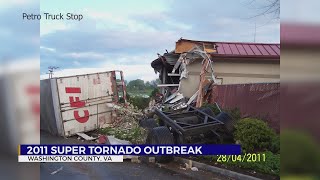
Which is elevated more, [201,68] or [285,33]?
[285,33]

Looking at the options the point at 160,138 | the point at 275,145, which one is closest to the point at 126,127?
the point at 160,138

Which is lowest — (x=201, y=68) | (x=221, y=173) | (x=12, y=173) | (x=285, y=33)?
(x=221, y=173)

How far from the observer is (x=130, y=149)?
2023 millimetres

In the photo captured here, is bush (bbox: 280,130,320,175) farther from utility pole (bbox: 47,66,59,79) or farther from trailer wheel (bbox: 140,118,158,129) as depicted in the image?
utility pole (bbox: 47,66,59,79)

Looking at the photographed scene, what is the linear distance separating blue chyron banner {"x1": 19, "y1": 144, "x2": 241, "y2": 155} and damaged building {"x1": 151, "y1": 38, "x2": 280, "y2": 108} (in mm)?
428

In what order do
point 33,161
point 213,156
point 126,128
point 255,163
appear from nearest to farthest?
point 33,161
point 213,156
point 255,163
point 126,128

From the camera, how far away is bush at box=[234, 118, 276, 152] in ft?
7.34

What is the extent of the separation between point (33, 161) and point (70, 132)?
306mm

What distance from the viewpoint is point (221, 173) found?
2443mm

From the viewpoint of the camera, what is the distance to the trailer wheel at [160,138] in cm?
Result: 219

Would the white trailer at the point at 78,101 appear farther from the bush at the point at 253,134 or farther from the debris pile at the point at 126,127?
the bush at the point at 253,134

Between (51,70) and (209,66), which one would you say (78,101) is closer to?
(51,70)

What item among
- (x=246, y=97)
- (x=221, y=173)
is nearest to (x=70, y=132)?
(x=221, y=173)

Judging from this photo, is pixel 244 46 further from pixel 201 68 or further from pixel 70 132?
pixel 70 132
